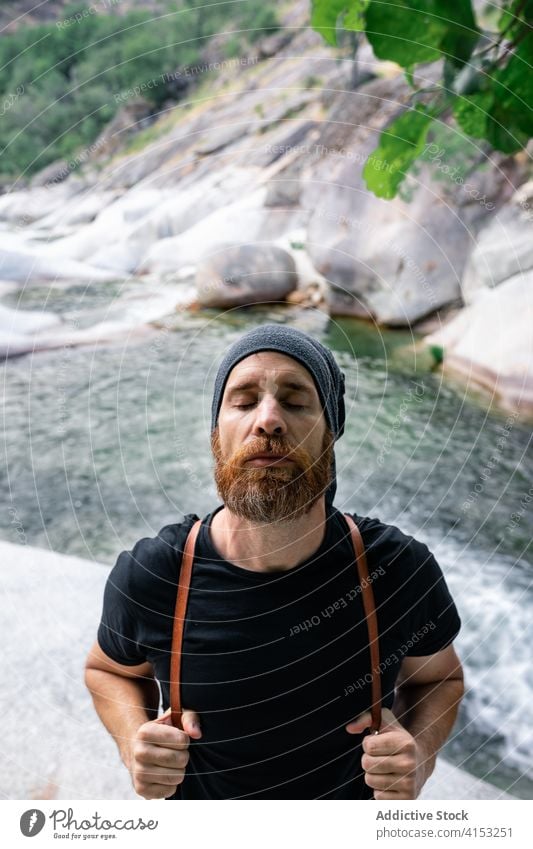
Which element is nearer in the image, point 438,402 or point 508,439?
point 508,439

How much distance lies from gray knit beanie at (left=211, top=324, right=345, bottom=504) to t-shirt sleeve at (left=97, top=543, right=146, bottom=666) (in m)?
0.12

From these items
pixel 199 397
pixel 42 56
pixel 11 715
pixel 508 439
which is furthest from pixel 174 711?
pixel 508 439

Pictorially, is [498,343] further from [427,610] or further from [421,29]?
[421,29]

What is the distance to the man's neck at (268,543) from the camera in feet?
1.51

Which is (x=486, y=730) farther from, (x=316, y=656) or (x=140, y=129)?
(x=140, y=129)

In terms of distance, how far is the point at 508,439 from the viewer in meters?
2.34

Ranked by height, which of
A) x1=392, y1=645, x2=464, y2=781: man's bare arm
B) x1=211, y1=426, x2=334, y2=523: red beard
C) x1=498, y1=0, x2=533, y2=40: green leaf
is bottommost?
x1=392, y1=645, x2=464, y2=781: man's bare arm

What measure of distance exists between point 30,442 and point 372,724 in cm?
191

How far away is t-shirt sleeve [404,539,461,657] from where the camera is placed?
0.46 m

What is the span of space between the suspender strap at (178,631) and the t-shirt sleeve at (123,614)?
25 millimetres

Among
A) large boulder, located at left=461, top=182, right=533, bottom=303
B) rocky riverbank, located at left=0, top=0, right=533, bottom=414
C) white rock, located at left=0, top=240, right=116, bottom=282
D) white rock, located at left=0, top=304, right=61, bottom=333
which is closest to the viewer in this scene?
white rock, located at left=0, top=240, right=116, bottom=282

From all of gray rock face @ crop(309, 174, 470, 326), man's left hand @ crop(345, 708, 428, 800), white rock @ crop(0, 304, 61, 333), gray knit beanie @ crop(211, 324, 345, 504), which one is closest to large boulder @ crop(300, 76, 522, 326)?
gray rock face @ crop(309, 174, 470, 326)

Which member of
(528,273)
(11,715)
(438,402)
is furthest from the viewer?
(528,273)

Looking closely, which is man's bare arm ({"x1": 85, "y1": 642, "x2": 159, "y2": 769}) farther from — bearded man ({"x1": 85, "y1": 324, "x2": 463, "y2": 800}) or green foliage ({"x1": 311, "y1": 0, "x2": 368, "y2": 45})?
green foliage ({"x1": 311, "y1": 0, "x2": 368, "y2": 45})
